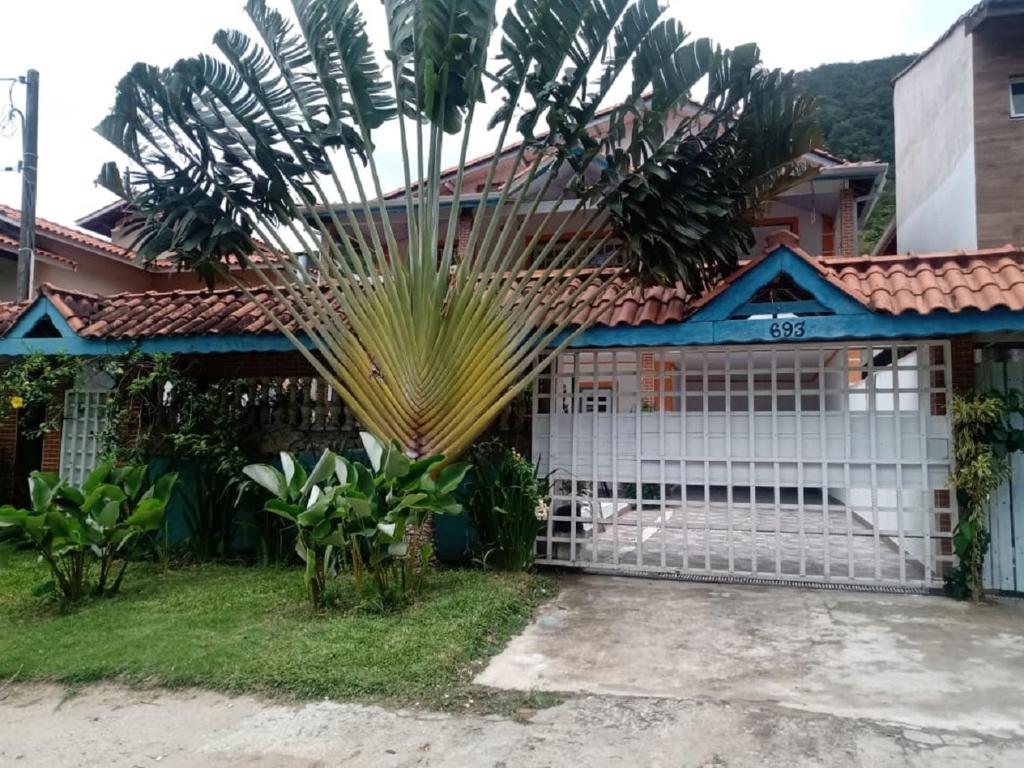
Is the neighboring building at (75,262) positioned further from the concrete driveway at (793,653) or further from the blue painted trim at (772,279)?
the concrete driveway at (793,653)

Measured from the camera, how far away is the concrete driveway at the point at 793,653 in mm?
4125

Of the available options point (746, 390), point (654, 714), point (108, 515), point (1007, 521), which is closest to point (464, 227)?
point (746, 390)

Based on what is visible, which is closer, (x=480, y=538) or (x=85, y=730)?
(x=85, y=730)

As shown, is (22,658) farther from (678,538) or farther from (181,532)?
(678,538)

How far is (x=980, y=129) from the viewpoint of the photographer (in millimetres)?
9977

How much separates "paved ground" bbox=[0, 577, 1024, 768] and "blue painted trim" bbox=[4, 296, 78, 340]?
5135 mm

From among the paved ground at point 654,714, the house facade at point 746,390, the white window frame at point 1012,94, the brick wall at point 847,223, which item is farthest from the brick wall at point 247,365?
the brick wall at point 847,223

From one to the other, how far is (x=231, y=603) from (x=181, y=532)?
2.78 meters

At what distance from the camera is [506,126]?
6910 mm

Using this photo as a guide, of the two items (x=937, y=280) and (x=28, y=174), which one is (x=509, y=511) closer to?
(x=937, y=280)

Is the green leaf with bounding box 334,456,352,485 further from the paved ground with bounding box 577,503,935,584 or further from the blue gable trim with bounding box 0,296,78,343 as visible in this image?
the blue gable trim with bounding box 0,296,78,343

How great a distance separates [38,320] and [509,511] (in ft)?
20.4

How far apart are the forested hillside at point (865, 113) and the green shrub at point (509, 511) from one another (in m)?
23.5

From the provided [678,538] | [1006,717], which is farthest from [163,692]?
[678,538]
